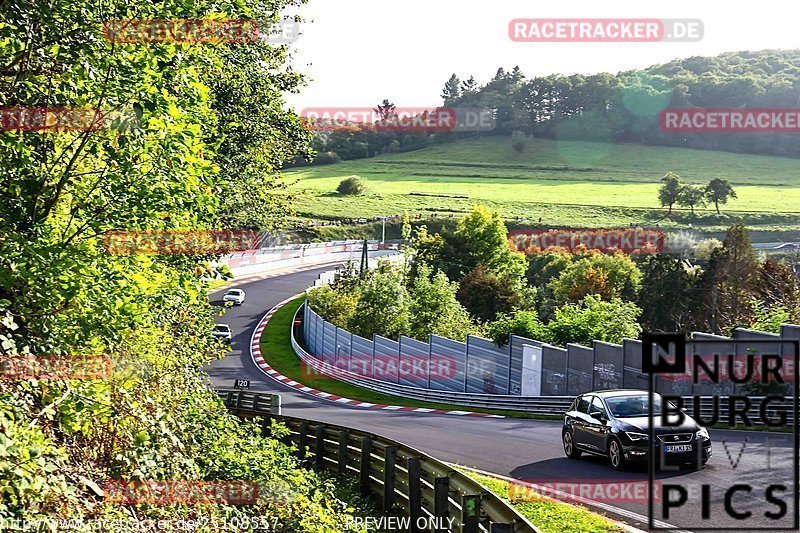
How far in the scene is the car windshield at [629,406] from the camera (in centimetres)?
1736

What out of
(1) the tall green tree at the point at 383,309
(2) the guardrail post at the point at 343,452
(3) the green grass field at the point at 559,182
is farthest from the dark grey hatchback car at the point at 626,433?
(3) the green grass field at the point at 559,182

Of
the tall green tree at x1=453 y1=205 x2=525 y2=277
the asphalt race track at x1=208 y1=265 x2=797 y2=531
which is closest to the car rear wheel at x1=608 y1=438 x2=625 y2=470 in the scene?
the asphalt race track at x1=208 y1=265 x2=797 y2=531

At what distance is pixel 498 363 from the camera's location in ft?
118

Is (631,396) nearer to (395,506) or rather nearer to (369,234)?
(395,506)

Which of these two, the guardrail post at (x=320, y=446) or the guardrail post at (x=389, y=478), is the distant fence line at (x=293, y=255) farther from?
the guardrail post at (x=389, y=478)

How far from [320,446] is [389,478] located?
4.86 meters

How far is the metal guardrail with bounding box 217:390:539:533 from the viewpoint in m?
10.4

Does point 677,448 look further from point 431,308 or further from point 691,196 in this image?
point 691,196

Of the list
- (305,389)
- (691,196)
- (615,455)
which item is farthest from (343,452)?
(691,196)

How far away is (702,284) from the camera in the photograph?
6091 cm

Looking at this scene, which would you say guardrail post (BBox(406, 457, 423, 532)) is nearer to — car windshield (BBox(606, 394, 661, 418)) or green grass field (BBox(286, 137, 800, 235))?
car windshield (BBox(606, 394, 661, 418))

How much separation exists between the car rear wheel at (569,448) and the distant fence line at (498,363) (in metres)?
4.69

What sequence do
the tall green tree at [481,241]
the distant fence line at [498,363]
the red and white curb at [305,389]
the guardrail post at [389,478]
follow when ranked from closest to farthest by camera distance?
the guardrail post at [389,478]
the distant fence line at [498,363]
the red and white curb at [305,389]
the tall green tree at [481,241]

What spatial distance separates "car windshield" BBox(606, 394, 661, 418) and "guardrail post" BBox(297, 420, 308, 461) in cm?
713
